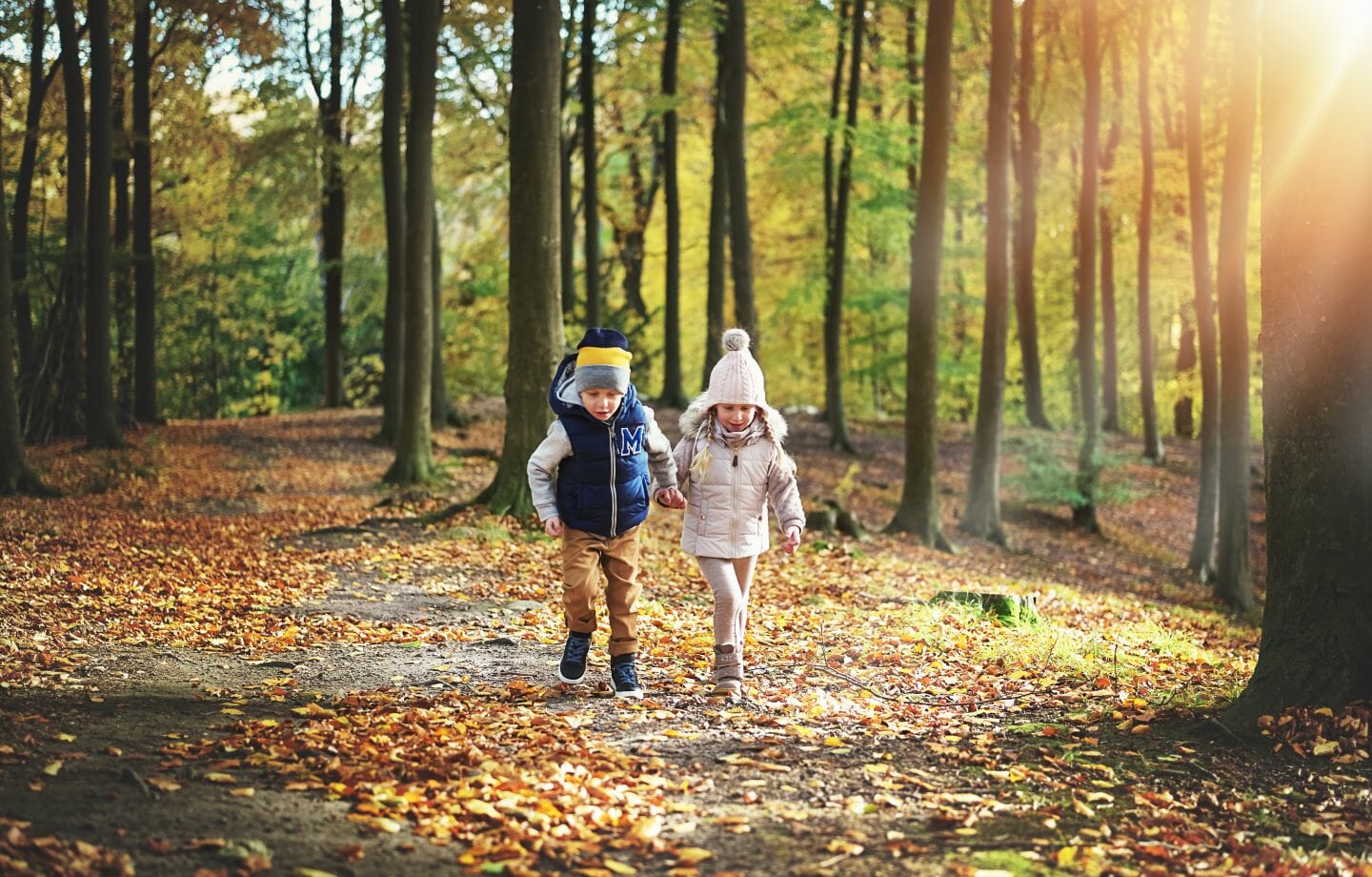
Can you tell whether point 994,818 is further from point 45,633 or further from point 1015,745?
point 45,633

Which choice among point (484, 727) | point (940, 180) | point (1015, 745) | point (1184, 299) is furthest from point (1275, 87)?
point (1184, 299)

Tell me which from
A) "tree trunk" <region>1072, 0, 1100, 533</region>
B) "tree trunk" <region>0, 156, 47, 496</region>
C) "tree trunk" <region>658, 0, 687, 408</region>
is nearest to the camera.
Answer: "tree trunk" <region>0, 156, 47, 496</region>

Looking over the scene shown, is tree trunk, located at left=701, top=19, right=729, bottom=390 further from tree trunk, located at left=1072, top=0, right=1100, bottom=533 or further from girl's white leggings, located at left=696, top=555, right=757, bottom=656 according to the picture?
girl's white leggings, located at left=696, top=555, right=757, bottom=656

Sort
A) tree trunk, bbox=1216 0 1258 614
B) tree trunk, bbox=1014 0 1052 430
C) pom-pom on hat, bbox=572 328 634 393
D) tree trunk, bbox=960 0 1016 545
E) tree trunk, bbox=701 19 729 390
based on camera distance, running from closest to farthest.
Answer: pom-pom on hat, bbox=572 328 634 393
tree trunk, bbox=1216 0 1258 614
tree trunk, bbox=960 0 1016 545
tree trunk, bbox=701 19 729 390
tree trunk, bbox=1014 0 1052 430

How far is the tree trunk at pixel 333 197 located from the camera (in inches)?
990

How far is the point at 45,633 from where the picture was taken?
7.61 meters

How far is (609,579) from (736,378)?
1.27 m

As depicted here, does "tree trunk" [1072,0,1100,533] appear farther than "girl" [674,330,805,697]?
Yes

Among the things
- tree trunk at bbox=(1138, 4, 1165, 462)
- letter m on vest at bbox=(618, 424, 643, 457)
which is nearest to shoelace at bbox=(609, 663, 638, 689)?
letter m on vest at bbox=(618, 424, 643, 457)

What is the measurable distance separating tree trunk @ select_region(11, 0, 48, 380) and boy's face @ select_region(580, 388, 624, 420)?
58.2 ft

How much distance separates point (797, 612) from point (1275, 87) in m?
5.34

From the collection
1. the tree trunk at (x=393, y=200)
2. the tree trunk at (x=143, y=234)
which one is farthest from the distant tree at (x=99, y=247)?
the tree trunk at (x=393, y=200)

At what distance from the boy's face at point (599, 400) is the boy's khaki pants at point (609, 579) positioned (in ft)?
2.15

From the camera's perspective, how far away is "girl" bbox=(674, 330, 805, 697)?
258 inches
